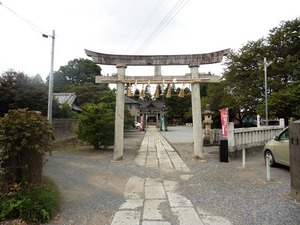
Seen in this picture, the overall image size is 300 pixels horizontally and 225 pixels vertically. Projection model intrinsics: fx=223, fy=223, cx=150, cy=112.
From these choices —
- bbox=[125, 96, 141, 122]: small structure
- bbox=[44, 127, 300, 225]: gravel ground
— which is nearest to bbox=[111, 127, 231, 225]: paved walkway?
bbox=[44, 127, 300, 225]: gravel ground

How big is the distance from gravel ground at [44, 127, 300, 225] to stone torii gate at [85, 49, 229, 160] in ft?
3.76

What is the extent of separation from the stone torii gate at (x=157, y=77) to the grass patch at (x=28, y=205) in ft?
17.8

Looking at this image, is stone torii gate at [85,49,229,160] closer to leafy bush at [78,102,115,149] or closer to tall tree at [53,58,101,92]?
leafy bush at [78,102,115,149]

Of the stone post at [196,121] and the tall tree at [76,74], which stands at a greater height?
the tall tree at [76,74]

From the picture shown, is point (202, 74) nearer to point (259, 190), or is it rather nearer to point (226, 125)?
point (226, 125)

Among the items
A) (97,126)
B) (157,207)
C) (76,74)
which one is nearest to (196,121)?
(97,126)

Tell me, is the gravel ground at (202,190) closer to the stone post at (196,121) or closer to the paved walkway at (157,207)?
the paved walkway at (157,207)

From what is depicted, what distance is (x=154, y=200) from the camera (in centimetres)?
471

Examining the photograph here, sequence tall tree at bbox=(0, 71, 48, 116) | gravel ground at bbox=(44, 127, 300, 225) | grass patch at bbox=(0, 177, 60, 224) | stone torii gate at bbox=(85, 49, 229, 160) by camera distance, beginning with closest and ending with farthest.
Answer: grass patch at bbox=(0, 177, 60, 224), gravel ground at bbox=(44, 127, 300, 225), stone torii gate at bbox=(85, 49, 229, 160), tall tree at bbox=(0, 71, 48, 116)

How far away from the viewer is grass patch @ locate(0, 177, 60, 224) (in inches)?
143

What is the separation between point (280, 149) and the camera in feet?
25.0

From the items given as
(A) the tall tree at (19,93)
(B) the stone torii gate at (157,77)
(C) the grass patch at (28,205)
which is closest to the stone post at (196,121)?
(B) the stone torii gate at (157,77)

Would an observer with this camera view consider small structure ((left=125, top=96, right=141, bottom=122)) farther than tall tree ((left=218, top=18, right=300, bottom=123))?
Yes

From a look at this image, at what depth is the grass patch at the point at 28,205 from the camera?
3623mm
